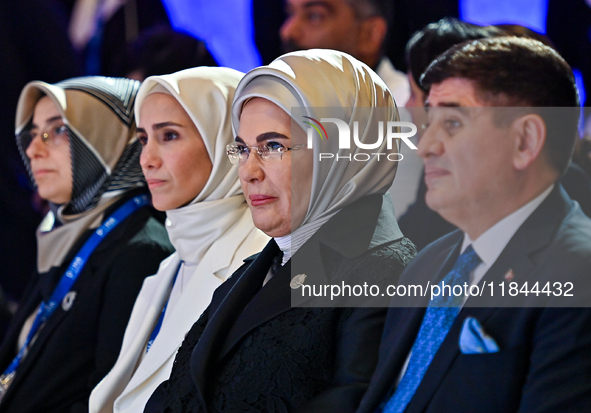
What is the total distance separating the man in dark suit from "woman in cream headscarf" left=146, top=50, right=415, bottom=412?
0.13m

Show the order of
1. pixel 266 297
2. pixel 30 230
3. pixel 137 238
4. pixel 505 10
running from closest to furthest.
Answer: pixel 266 297
pixel 137 238
pixel 505 10
pixel 30 230

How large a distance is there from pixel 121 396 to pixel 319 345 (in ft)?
3.01

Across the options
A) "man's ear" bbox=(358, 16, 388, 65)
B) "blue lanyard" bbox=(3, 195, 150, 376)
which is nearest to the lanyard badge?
"blue lanyard" bbox=(3, 195, 150, 376)

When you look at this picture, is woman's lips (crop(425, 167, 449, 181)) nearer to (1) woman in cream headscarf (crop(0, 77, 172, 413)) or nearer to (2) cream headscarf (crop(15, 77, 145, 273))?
(1) woman in cream headscarf (crop(0, 77, 172, 413))

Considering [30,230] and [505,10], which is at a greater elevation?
[505,10]

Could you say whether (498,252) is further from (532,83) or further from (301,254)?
(301,254)

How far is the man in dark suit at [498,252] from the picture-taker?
113 cm

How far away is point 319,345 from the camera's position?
4.75 ft

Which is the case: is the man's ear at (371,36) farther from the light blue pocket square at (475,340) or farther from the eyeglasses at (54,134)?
the light blue pocket square at (475,340)

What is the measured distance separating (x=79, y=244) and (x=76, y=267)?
14 cm

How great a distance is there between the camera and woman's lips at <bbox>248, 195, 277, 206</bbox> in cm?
168

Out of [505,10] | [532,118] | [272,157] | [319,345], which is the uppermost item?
[505,10]

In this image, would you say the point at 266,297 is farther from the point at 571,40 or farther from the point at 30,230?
the point at 30,230

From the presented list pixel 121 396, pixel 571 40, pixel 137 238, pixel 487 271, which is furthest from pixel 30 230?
pixel 487 271
